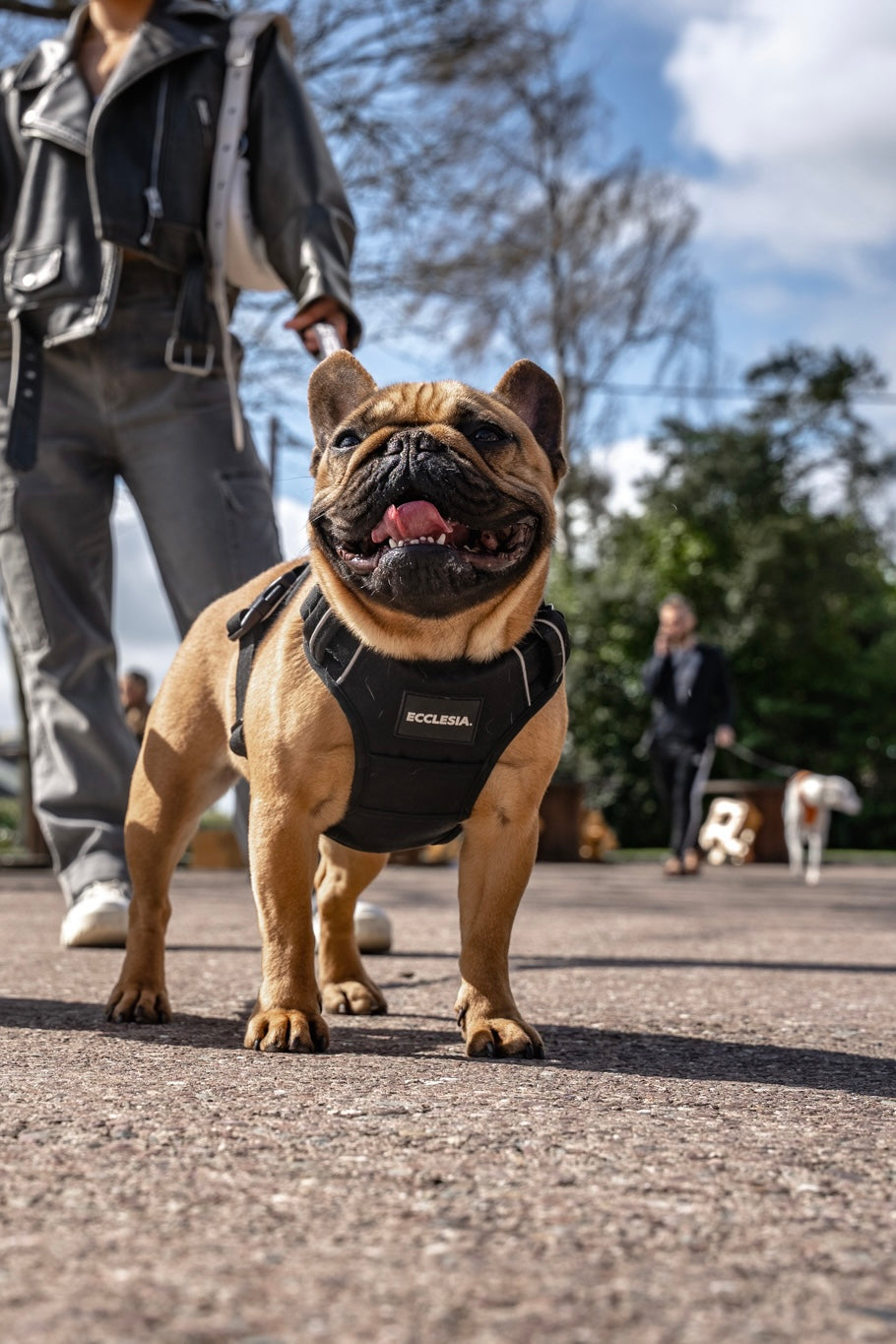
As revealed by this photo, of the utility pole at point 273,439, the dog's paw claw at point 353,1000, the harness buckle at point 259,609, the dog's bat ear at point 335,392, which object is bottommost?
the dog's paw claw at point 353,1000

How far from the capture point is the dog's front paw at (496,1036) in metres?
2.92

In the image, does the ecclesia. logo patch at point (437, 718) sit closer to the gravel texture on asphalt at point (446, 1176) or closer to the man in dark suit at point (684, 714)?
the gravel texture on asphalt at point (446, 1176)

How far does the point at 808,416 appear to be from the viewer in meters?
30.4

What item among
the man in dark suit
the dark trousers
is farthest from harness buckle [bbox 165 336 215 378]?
the dark trousers

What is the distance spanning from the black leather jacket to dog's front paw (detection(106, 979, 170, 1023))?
2.12 metres

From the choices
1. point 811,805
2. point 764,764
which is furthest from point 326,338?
point 764,764

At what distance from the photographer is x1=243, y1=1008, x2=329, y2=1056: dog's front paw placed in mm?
2887

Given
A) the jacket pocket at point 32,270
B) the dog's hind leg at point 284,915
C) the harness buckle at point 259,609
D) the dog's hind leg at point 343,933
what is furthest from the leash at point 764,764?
the dog's hind leg at point 284,915

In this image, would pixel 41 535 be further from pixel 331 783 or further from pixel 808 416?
pixel 808 416

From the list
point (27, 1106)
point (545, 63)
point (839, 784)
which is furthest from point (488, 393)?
point (545, 63)

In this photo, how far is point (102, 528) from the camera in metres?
5.00

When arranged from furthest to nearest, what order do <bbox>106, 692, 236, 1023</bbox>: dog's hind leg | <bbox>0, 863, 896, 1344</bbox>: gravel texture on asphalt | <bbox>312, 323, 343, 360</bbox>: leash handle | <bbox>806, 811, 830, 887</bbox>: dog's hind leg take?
<bbox>806, 811, 830, 887</bbox>: dog's hind leg < <bbox>312, 323, 343, 360</bbox>: leash handle < <bbox>106, 692, 236, 1023</bbox>: dog's hind leg < <bbox>0, 863, 896, 1344</bbox>: gravel texture on asphalt

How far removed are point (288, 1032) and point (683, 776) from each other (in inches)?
439

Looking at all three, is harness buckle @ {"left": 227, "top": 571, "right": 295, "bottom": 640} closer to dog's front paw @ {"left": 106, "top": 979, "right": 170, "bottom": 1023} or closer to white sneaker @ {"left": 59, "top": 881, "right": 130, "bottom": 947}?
dog's front paw @ {"left": 106, "top": 979, "right": 170, "bottom": 1023}
